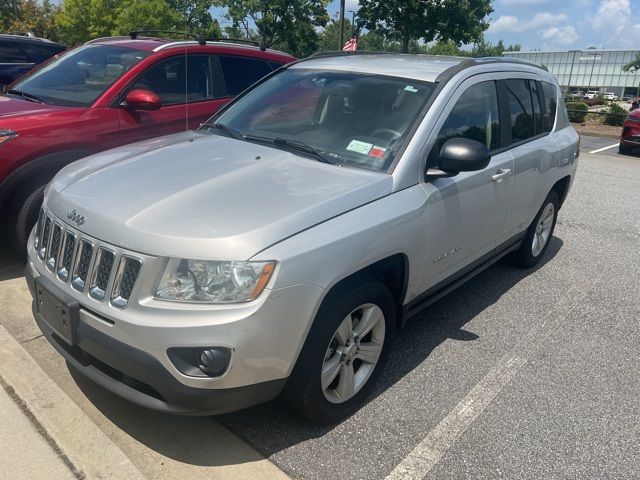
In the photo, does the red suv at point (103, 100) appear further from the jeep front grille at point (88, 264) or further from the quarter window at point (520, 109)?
the quarter window at point (520, 109)

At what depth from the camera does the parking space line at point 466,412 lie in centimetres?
264

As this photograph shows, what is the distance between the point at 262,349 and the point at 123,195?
1.01m

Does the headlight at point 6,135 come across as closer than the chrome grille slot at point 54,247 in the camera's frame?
No

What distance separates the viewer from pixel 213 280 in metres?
2.26

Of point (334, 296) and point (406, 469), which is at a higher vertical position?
point (334, 296)

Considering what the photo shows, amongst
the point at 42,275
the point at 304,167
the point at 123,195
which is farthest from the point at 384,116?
the point at 42,275

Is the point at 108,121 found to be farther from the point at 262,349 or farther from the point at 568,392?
the point at 568,392

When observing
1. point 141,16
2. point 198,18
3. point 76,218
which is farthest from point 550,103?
point 198,18

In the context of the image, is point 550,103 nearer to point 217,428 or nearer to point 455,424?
point 455,424

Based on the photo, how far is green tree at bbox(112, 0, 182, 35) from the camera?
3331 centimetres

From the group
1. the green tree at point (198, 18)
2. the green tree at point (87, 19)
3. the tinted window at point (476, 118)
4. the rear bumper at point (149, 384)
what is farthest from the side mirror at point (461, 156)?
the green tree at point (87, 19)

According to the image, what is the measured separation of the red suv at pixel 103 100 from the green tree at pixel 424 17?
69.0 ft

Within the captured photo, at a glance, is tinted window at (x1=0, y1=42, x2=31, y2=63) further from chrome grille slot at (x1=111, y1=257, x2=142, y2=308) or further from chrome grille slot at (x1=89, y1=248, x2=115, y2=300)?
chrome grille slot at (x1=111, y1=257, x2=142, y2=308)

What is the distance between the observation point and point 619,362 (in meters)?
3.69
